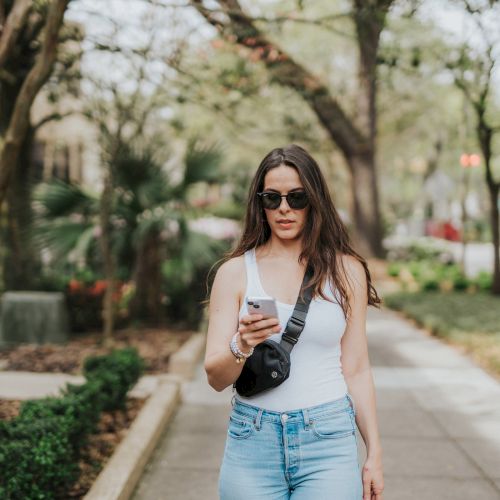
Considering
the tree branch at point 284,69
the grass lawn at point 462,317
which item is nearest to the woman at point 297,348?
the tree branch at point 284,69

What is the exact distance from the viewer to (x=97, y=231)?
9297 mm

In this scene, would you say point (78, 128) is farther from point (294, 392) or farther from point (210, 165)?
point (294, 392)

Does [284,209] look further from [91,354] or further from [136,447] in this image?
[91,354]

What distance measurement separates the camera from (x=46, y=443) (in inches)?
132

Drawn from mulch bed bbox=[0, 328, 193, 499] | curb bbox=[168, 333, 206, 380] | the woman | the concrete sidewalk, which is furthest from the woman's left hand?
curb bbox=[168, 333, 206, 380]

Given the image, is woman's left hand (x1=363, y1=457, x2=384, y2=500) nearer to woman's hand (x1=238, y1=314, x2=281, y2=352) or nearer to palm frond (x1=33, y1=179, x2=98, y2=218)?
woman's hand (x1=238, y1=314, x2=281, y2=352)

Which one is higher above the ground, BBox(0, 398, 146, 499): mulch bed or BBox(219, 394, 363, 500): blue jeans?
BBox(219, 394, 363, 500): blue jeans

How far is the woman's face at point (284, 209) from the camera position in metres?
2.30

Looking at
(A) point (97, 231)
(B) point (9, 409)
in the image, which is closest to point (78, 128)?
(A) point (97, 231)

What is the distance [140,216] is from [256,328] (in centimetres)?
726

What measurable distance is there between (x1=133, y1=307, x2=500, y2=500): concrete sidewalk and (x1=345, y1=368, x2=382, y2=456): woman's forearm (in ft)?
6.11

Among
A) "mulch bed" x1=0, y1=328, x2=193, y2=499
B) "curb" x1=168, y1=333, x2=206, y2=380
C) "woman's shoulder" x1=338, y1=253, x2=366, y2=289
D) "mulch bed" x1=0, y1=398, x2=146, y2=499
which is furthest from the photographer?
"curb" x1=168, y1=333, x2=206, y2=380

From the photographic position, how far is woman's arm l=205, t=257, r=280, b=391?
6.18 ft

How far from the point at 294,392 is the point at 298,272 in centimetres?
40
